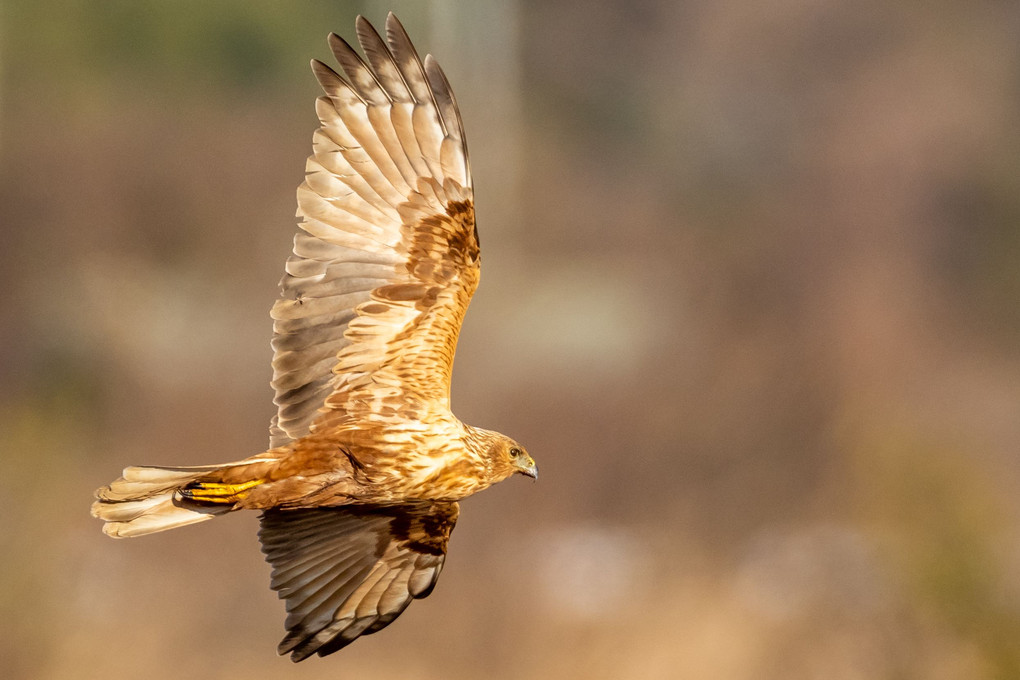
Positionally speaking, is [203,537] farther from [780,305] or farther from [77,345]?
[780,305]

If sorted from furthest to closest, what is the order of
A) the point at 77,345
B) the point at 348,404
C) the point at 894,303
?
the point at 894,303, the point at 77,345, the point at 348,404

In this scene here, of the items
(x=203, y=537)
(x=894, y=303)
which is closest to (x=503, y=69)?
(x=894, y=303)

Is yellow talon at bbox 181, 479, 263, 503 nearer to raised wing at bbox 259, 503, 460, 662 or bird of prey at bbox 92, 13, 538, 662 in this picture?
bird of prey at bbox 92, 13, 538, 662

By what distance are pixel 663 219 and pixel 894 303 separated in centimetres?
245

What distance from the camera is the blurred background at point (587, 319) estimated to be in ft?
29.9

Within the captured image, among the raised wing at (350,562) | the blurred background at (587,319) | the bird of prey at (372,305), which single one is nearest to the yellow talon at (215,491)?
the bird of prey at (372,305)

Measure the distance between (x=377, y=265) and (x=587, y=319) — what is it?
24.4 ft

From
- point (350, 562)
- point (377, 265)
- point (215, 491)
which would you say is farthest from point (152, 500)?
point (377, 265)

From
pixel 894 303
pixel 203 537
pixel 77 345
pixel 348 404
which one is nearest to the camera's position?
pixel 348 404

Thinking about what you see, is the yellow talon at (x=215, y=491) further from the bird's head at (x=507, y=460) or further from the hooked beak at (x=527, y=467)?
the hooked beak at (x=527, y=467)

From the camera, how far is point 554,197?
35.3 ft

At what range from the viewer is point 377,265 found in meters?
3.35

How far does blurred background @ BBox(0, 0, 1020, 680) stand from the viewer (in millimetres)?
9125

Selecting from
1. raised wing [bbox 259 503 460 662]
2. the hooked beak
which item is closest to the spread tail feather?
raised wing [bbox 259 503 460 662]
